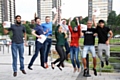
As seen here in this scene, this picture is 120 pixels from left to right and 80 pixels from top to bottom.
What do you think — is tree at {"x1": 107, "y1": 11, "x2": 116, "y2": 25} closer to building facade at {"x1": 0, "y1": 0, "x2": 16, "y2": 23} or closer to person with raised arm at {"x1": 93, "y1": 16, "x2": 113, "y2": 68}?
building facade at {"x1": 0, "y1": 0, "x2": 16, "y2": 23}

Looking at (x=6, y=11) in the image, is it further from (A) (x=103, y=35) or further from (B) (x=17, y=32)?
(A) (x=103, y=35)

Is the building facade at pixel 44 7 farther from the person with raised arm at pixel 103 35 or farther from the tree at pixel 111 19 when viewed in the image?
the tree at pixel 111 19

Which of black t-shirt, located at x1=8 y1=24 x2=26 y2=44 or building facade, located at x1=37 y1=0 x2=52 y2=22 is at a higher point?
building facade, located at x1=37 y1=0 x2=52 y2=22

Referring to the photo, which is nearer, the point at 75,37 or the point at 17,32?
the point at 17,32

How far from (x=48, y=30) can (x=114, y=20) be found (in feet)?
219

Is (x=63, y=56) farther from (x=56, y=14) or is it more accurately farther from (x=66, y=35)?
(x=56, y=14)

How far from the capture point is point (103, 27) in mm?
7910

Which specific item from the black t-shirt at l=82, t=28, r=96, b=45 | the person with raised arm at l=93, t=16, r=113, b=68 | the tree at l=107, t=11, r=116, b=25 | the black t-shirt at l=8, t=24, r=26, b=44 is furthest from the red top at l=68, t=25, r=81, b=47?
the tree at l=107, t=11, r=116, b=25

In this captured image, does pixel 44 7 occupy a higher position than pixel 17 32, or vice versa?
pixel 44 7

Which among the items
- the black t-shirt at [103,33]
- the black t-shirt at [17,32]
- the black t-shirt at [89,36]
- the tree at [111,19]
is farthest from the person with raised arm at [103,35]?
the tree at [111,19]

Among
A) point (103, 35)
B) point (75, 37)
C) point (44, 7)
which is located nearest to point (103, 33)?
point (103, 35)

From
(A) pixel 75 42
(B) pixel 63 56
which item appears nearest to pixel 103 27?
(A) pixel 75 42

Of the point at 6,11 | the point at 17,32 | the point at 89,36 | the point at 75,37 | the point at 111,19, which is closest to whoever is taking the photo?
the point at 17,32

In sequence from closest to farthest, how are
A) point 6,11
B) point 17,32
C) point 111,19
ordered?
point 17,32, point 111,19, point 6,11
